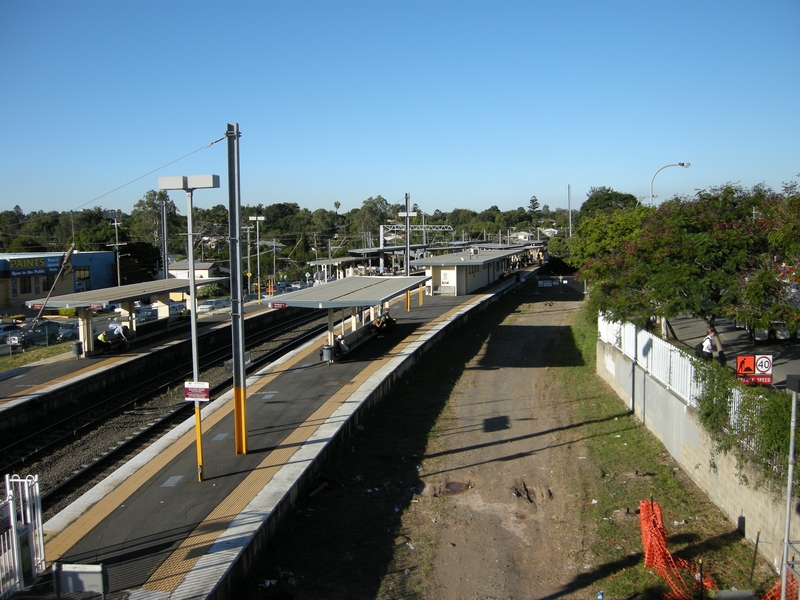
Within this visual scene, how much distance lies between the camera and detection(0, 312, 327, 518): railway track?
1264 centimetres

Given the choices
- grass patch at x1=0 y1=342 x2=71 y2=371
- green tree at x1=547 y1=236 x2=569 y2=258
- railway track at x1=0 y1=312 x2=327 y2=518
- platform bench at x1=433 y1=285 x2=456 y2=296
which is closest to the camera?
railway track at x1=0 y1=312 x2=327 y2=518

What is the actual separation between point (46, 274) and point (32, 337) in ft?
82.0

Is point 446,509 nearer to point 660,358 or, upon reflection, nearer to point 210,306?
point 660,358

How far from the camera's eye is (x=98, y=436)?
15680 mm

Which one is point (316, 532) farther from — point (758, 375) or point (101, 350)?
point (101, 350)

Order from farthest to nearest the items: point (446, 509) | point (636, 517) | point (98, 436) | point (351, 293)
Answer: point (351, 293), point (98, 436), point (446, 509), point (636, 517)

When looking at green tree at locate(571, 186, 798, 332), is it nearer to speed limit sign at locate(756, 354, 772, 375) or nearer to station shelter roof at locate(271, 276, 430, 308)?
speed limit sign at locate(756, 354, 772, 375)

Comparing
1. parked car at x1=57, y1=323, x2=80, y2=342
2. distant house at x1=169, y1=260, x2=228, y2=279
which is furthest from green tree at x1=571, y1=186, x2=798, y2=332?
distant house at x1=169, y1=260, x2=228, y2=279

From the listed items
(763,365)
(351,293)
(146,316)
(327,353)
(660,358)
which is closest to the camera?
(763,365)

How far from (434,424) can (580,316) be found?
867 inches

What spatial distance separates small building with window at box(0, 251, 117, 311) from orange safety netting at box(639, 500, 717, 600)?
44640mm

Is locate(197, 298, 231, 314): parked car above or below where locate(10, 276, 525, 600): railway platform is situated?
above

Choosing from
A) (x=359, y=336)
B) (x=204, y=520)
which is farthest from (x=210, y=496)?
(x=359, y=336)

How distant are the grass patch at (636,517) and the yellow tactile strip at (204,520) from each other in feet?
16.1
